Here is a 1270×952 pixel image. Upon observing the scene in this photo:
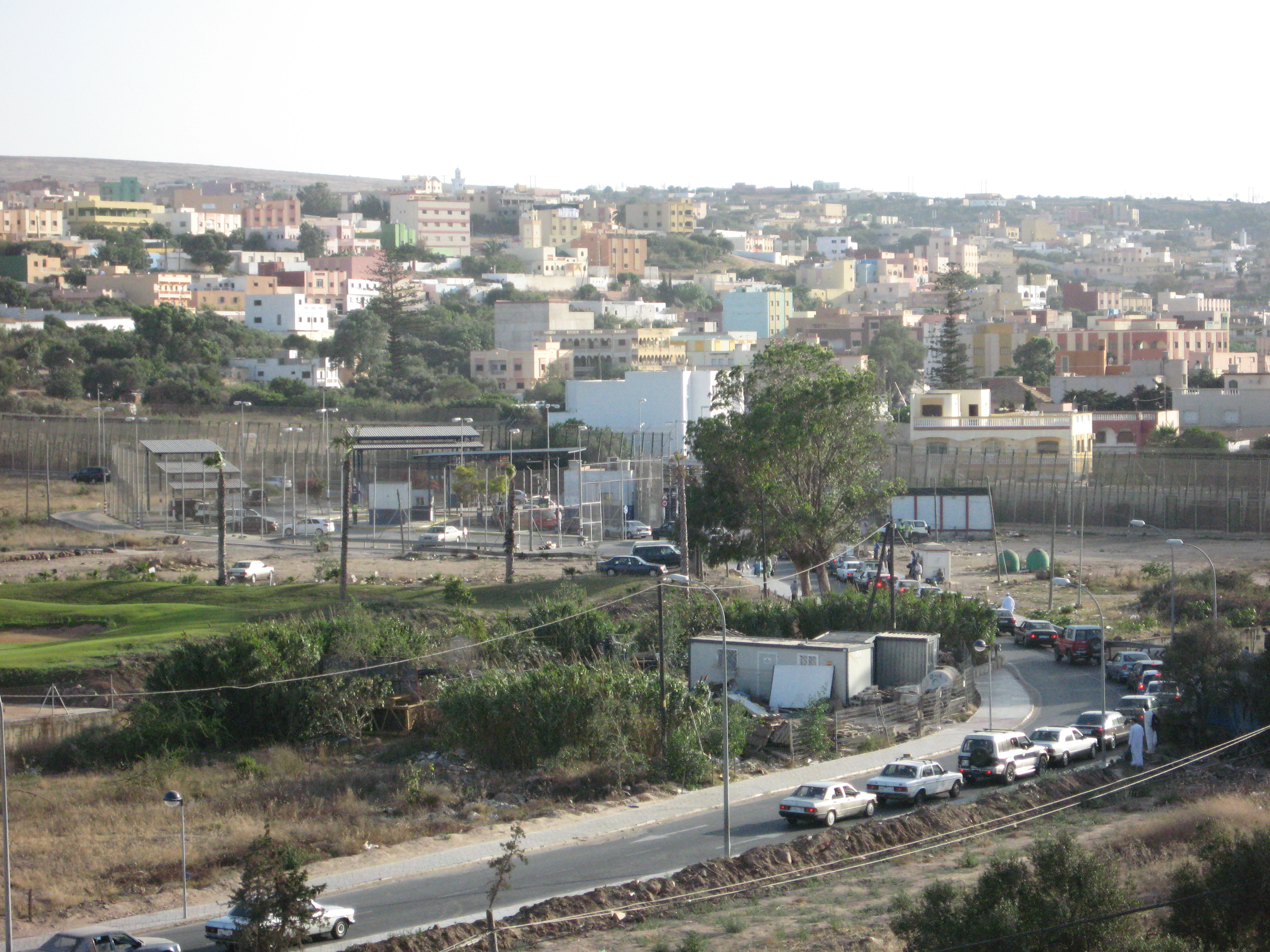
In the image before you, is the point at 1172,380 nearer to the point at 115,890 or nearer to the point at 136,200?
the point at 115,890

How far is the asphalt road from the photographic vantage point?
49.6ft

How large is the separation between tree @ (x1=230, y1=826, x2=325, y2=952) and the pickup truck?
2113 cm

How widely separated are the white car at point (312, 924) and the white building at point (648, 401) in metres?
49.6

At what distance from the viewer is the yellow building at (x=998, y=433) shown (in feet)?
194

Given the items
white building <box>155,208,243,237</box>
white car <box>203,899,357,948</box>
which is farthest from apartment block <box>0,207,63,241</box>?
white car <box>203,899,357,948</box>

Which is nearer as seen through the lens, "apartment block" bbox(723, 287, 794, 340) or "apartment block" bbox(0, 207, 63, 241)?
"apartment block" bbox(723, 287, 794, 340)

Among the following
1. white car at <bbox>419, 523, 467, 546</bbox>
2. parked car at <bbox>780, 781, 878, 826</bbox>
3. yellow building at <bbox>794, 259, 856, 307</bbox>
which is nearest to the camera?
parked car at <bbox>780, 781, 878, 826</bbox>

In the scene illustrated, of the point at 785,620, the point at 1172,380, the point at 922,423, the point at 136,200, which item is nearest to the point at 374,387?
the point at 922,423

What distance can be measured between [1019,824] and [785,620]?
477 inches

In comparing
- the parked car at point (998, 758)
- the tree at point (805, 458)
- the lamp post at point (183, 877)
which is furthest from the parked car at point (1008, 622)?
the lamp post at point (183, 877)

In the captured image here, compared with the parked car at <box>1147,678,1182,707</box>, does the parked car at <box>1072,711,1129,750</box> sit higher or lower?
lower

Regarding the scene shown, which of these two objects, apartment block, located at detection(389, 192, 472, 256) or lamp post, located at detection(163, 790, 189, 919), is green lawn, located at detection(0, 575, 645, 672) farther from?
apartment block, located at detection(389, 192, 472, 256)

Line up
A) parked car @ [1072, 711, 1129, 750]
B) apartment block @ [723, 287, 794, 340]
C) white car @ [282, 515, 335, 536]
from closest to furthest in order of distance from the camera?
parked car @ [1072, 711, 1129, 750] → white car @ [282, 515, 335, 536] → apartment block @ [723, 287, 794, 340]

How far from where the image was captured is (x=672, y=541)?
130 ft
